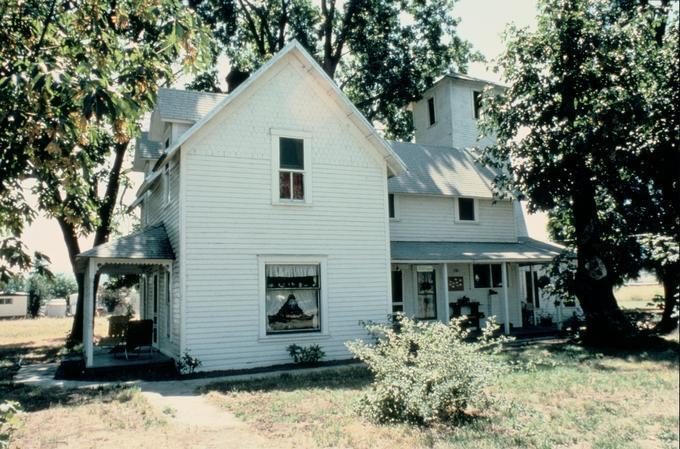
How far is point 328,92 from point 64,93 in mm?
11414

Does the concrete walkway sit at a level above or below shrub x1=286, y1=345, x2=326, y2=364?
below

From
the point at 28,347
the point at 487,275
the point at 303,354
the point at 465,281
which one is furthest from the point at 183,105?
the point at 28,347

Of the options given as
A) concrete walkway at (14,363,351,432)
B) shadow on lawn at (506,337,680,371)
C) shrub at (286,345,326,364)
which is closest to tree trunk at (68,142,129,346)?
concrete walkway at (14,363,351,432)

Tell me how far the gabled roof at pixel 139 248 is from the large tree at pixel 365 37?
658 inches

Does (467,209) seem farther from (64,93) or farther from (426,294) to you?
(64,93)

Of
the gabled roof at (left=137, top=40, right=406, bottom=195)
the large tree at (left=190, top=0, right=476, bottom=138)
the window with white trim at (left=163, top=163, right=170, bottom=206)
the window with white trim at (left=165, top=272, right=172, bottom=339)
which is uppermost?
the large tree at (left=190, top=0, right=476, bottom=138)

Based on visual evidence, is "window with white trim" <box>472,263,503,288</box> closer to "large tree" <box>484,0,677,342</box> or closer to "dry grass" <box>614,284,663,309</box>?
"large tree" <box>484,0,677,342</box>

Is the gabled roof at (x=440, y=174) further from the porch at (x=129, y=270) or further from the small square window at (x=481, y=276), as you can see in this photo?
the porch at (x=129, y=270)

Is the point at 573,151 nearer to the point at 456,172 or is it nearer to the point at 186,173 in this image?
the point at 456,172

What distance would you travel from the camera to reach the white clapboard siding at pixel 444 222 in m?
20.0

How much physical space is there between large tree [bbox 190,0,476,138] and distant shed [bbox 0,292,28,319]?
3318 cm

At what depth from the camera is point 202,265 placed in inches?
534

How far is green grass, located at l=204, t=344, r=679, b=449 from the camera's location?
6652mm

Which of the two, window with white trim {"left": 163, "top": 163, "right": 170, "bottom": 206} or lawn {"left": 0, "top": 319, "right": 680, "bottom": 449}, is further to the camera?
window with white trim {"left": 163, "top": 163, "right": 170, "bottom": 206}
